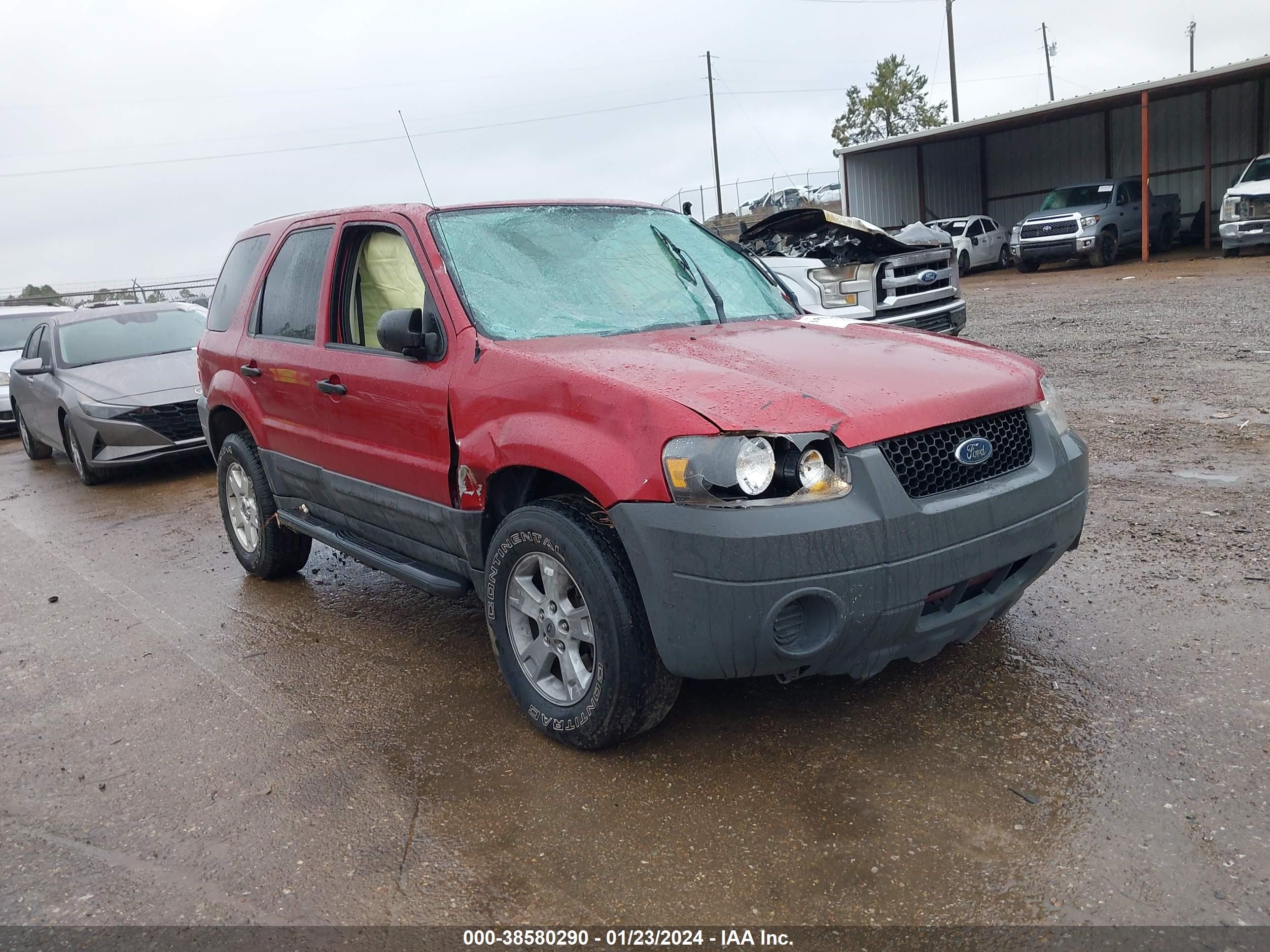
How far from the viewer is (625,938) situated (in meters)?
2.57

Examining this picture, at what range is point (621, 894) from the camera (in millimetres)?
2734

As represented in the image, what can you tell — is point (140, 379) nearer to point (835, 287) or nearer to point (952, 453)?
point (835, 287)

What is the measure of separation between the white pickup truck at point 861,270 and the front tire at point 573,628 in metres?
7.17

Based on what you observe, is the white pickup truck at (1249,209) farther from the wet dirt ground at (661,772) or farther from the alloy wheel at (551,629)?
the alloy wheel at (551,629)

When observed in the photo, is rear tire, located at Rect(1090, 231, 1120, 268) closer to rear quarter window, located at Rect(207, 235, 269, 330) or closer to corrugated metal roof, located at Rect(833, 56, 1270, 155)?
corrugated metal roof, located at Rect(833, 56, 1270, 155)

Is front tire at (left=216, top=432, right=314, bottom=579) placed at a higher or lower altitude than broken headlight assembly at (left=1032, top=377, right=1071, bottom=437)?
lower

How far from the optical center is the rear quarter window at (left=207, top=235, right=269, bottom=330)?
5.57m

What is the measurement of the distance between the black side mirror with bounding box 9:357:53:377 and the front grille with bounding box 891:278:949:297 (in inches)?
333

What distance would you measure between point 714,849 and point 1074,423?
6.17 meters

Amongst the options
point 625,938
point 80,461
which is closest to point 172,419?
point 80,461

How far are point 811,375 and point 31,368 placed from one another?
361 inches

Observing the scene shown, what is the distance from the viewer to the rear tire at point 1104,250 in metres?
23.3

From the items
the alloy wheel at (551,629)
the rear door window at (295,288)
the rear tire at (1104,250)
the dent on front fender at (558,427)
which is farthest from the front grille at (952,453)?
the rear tire at (1104,250)

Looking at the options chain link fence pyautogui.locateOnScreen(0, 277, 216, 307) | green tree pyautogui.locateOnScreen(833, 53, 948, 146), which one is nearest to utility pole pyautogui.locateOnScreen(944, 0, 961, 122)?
green tree pyautogui.locateOnScreen(833, 53, 948, 146)
